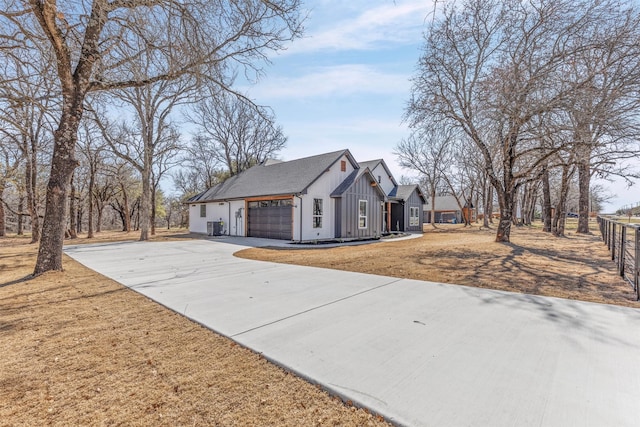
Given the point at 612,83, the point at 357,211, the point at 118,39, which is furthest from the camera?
the point at 357,211

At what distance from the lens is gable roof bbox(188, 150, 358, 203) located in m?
15.3

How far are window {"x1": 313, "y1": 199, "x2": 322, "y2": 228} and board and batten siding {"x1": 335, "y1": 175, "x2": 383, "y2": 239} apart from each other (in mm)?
1093

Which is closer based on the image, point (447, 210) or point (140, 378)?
point (140, 378)

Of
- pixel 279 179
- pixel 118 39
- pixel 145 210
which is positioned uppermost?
pixel 118 39

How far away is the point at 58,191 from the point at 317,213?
10.4 metres

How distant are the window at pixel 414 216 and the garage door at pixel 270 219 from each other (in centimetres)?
1233

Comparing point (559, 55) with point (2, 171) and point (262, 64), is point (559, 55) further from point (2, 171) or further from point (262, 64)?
point (2, 171)

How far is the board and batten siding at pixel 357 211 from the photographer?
16.0 metres

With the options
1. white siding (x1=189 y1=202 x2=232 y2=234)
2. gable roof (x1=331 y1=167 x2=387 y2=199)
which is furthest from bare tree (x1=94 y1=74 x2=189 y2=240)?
gable roof (x1=331 y1=167 x2=387 y2=199)

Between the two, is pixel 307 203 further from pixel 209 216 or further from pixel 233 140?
pixel 233 140

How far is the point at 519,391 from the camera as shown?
2199 mm

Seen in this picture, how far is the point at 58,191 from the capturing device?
21.5 feet

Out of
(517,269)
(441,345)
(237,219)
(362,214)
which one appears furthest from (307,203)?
(441,345)

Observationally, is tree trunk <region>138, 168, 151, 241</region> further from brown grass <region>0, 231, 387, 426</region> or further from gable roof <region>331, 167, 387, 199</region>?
brown grass <region>0, 231, 387, 426</region>
